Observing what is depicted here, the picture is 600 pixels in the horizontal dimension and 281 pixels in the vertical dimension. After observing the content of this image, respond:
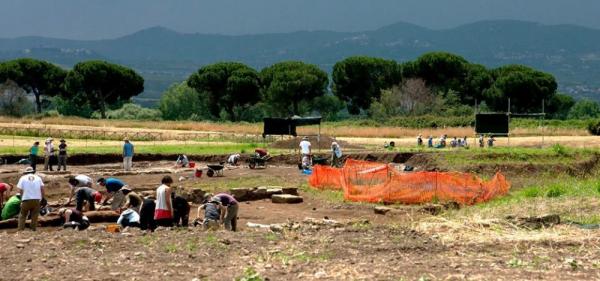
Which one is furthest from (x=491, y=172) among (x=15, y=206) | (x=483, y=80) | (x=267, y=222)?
(x=483, y=80)

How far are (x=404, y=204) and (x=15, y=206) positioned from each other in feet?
37.0

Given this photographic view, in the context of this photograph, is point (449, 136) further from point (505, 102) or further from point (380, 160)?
point (505, 102)

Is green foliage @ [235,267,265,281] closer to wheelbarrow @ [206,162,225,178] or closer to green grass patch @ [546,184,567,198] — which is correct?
green grass patch @ [546,184,567,198]

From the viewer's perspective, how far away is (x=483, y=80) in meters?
111

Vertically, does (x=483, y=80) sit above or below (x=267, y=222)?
above

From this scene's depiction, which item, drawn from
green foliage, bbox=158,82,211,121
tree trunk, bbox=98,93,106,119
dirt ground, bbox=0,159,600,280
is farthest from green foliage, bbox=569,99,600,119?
dirt ground, bbox=0,159,600,280

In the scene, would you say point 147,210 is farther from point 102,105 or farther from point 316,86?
point 102,105

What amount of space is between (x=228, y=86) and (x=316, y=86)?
36.6 feet

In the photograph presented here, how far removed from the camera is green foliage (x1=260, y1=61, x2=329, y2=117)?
10588 cm

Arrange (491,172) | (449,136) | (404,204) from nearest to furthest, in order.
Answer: (404,204)
(491,172)
(449,136)

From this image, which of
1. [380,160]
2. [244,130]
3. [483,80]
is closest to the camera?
[380,160]

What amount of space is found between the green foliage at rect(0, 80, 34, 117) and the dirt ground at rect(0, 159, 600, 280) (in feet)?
319

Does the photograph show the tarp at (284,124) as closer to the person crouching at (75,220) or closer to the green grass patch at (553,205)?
the green grass patch at (553,205)

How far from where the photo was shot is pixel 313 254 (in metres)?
14.6
